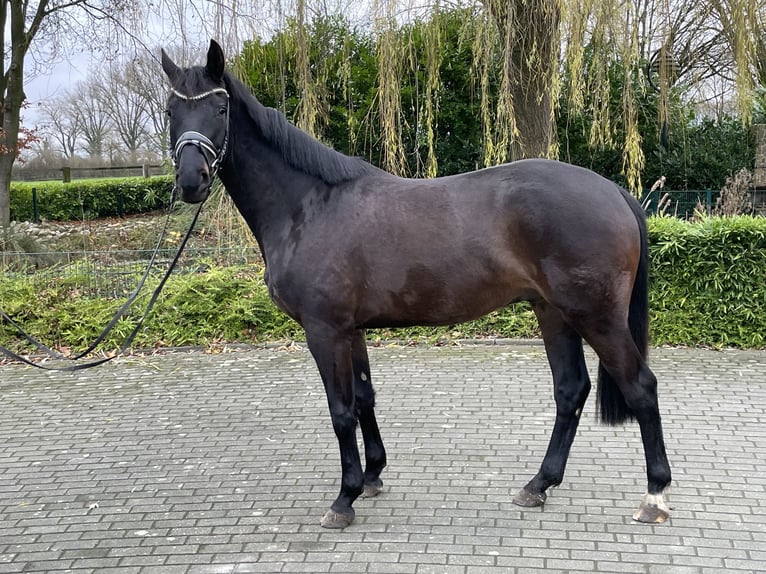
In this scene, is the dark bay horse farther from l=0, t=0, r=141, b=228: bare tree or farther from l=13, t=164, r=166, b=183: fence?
l=13, t=164, r=166, b=183: fence

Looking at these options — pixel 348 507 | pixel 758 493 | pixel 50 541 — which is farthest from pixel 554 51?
pixel 50 541

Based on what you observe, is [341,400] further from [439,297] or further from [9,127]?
[9,127]

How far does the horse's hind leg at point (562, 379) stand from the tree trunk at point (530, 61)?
380 cm

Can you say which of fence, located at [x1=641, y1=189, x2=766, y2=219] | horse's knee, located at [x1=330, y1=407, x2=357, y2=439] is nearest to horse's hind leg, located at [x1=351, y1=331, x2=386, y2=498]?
horse's knee, located at [x1=330, y1=407, x2=357, y2=439]

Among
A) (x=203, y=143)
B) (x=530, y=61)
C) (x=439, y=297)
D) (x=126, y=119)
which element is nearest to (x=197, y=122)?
(x=203, y=143)

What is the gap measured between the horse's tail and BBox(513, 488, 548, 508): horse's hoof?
21.1 inches

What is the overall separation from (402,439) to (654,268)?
3586 mm

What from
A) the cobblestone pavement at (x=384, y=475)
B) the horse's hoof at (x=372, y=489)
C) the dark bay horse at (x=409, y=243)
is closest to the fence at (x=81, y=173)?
the cobblestone pavement at (x=384, y=475)

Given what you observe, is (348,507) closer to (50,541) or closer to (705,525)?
(50,541)

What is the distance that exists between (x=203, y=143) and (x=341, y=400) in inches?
54.8

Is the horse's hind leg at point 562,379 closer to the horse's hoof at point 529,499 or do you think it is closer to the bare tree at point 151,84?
the horse's hoof at point 529,499

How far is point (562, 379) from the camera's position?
3611 millimetres

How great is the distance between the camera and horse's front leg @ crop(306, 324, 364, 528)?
130 inches

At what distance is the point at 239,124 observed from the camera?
336cm
